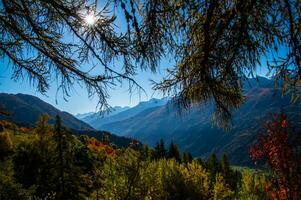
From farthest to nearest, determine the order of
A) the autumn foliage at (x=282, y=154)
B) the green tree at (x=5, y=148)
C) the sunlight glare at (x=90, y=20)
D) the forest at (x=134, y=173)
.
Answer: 1. the green tree at (x=5, y=148)
2. the autumn foliage at (x=282, y=154)
3. the forest at (x=134, y=173)
4. the sunlight glare at (x=90, y=20)

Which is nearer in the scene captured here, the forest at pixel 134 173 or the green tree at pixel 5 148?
the forest at pixel 134 173

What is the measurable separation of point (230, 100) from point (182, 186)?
12.6m

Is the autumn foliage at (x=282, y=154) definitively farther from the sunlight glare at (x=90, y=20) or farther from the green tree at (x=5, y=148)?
the green tree at (x=5, y=148)

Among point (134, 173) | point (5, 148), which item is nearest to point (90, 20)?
point (134, 173)

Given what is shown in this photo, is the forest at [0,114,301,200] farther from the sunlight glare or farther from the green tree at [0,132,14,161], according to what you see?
A: the sunlight glare

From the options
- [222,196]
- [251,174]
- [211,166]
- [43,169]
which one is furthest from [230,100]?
[211,166]

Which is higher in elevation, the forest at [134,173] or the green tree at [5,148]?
the green tree at [5,148]

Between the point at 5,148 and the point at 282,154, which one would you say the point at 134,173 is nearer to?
the point at 282,154

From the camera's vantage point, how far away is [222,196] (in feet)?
52.1

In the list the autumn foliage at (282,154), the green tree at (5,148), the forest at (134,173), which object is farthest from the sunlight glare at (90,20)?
the green tree at (5,148)

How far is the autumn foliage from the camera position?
11.4m

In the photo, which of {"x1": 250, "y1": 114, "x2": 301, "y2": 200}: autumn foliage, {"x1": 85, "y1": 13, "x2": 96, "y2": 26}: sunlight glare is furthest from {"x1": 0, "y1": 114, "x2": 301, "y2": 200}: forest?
{"x1": 85, "y1": 13, "x2": 96, "y2": 26}: sunlight glare

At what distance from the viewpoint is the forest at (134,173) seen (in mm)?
7720

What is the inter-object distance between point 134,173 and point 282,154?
799 centimetres
